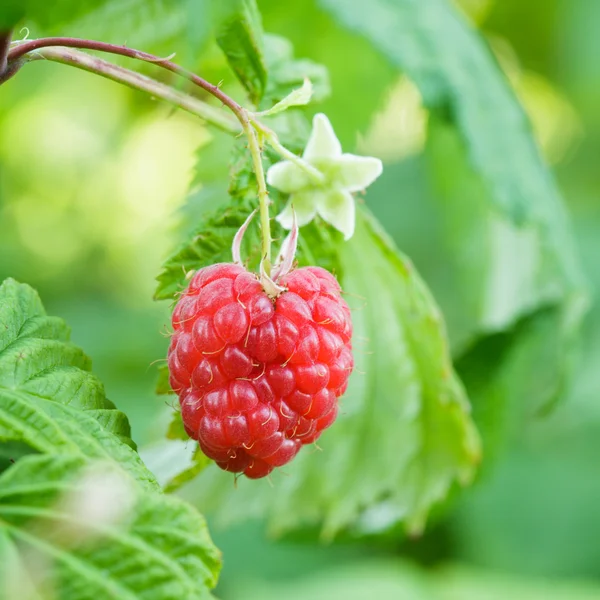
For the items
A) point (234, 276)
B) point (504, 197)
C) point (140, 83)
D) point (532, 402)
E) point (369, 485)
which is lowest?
point (532, 402)

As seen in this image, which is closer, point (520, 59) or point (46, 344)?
point (46, 344)

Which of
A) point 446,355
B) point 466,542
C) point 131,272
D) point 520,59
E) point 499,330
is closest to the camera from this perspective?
point 446,355

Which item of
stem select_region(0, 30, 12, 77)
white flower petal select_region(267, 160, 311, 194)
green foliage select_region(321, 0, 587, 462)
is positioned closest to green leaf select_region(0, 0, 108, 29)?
stem select_region(0, 30, 12, 77)

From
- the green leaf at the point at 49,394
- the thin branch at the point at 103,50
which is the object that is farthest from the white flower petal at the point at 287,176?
the green leaf at the point at 49,394

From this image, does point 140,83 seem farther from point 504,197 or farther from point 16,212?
point 16,212

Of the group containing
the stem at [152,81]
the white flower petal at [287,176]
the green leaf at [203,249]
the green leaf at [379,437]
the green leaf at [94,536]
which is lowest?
the green leaf at [379,437]

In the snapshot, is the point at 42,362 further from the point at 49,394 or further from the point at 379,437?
the point at 379,437

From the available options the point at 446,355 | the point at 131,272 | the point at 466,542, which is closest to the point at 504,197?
the point at 446,355

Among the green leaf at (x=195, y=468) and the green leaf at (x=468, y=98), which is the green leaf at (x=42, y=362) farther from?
the green leaf at (x=468, y=98)
